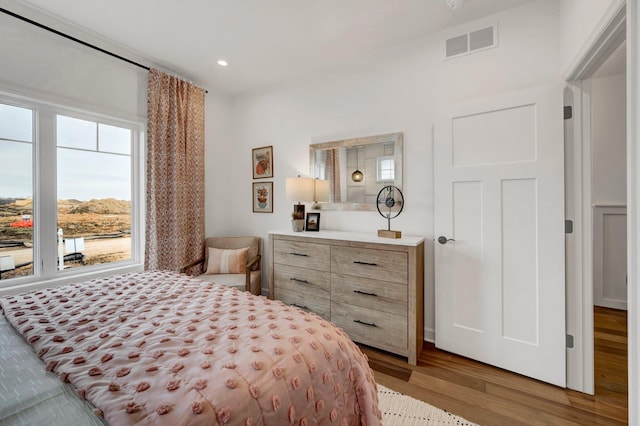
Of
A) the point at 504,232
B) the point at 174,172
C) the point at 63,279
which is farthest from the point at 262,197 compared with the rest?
the point at 504,232

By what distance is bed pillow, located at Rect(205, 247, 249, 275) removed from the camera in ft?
10.6

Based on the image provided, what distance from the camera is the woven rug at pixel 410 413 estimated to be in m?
1.66

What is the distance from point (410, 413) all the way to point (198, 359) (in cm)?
142

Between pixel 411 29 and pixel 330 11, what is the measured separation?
751mm

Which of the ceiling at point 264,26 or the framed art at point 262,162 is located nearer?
the ceiling at point 264,26

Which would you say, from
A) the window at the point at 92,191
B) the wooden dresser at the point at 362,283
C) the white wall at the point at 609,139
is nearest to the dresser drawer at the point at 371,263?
the wooden dresser at the point at 362,283

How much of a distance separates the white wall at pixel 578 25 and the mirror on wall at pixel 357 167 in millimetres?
1242

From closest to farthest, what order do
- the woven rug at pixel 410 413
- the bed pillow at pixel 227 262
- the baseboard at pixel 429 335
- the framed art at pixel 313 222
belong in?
the woven rug at pixel 410 413
the baseboard at pixel 429 335
the framed art at pixel 313 222
the bed pillow at pixel 227 262

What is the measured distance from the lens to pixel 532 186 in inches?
80.0

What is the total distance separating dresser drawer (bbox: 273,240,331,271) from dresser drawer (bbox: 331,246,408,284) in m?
0.10

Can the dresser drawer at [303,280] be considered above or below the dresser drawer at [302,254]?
below

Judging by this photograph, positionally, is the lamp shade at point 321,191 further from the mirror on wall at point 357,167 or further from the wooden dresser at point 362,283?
the wooden dresser at point 362,283

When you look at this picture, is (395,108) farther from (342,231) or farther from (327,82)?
(342,231)

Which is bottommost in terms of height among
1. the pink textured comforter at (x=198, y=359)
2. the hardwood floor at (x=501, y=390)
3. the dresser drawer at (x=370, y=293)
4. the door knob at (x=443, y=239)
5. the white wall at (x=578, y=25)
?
the hardwood floor at (x=501, y=390)
